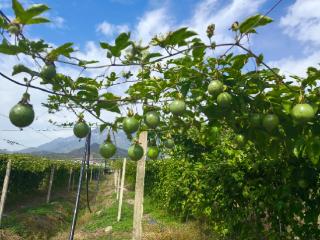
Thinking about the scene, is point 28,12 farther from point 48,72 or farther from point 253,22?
point 253,22

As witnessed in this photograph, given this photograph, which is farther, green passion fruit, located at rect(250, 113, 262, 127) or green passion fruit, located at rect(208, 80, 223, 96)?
green passion fruit, located at rect(250, 113, 262, 127)

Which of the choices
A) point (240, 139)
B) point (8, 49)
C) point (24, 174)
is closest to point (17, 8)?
point (8, 49)

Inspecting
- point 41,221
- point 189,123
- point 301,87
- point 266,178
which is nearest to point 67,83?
point 189,123

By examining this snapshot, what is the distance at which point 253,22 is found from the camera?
7.70ft

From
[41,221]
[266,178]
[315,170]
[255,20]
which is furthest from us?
[41,221]

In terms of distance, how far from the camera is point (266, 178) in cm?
506

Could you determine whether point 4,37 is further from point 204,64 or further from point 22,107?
point 204,64

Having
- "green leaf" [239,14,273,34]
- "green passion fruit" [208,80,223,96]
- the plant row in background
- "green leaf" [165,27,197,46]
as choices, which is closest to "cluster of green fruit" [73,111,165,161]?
"green passion fruit" [208,80,223,96]

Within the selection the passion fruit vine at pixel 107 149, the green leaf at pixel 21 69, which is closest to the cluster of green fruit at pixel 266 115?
the passion fruit vine at pixel 107 149

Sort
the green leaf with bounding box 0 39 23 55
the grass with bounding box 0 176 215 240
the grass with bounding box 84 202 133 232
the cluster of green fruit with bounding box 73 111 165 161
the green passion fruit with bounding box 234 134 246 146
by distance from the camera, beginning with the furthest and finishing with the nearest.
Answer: the grass with bounding box 84 202 133 232
the grass with bounding box 0 176 215 240
the green passion fruit with bounding box 234 134 246 146
the cluster of green fruit with bounding box 73 111 165 161
the green leaf with bounding box 0 39 23 55

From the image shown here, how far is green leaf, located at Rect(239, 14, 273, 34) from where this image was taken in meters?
2.31

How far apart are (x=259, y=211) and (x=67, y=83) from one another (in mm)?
3453

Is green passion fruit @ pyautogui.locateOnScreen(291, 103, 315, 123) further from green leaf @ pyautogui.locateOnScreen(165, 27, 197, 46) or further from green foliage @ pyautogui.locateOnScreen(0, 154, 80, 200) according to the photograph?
green foliage @ pyautogui.locateOnScreen(0, 154, 80, 200)

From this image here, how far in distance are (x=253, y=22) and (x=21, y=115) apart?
143 centimetres
